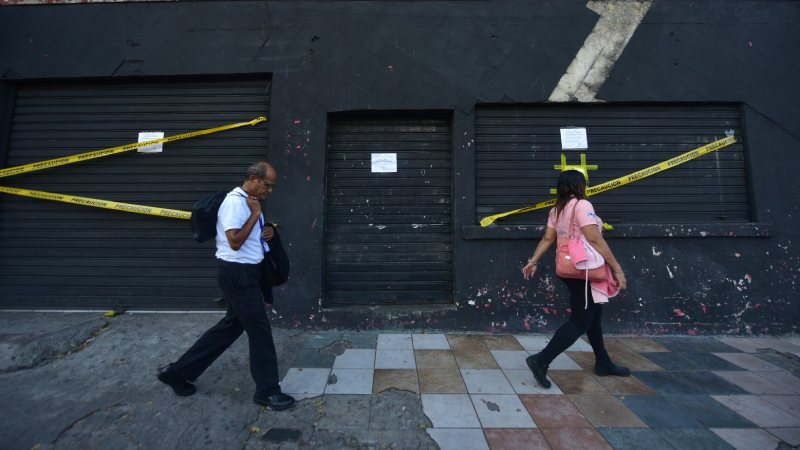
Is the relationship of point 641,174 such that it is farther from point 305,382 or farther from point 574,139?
point 305,382

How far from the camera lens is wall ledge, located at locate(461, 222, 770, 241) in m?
4.57

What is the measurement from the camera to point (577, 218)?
9.93ft

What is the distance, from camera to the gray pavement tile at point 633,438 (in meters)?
2.39

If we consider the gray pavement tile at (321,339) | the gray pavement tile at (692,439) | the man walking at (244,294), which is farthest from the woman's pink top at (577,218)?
the gray pavement tile at (321,339)

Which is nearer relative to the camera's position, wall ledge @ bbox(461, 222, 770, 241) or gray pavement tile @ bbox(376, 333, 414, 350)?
gray pavement tile @ bbox(376, 333, 414, 350)

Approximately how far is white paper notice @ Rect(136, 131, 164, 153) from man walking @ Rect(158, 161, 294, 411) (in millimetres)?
3230

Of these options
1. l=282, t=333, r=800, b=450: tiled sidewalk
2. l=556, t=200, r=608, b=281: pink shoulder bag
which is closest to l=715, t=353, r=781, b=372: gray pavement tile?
l=282, t=333, r=800, b=450: tiled sidewalk

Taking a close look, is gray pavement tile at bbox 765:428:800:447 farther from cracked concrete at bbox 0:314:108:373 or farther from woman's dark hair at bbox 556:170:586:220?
cracked concrete at bbox 0:314:108:373

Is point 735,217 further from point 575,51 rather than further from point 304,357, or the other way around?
point 304,357

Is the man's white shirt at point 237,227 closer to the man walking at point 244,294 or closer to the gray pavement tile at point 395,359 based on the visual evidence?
the man walking at point 244,294

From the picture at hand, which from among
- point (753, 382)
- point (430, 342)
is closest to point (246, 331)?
point (430, 342)

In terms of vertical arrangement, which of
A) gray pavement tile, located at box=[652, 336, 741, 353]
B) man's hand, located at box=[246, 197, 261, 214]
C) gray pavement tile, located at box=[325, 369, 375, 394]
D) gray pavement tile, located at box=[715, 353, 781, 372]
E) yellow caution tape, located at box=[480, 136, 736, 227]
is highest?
yellow caution tape, located at box=[480, 136, 736, 227]

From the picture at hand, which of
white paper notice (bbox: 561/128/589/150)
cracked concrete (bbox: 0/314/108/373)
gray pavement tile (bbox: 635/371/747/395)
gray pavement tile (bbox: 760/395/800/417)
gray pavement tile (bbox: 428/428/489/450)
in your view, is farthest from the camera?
white paper notice (bbox: 561/128/589/150)

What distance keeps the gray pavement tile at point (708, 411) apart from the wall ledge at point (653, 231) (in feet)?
7.02
